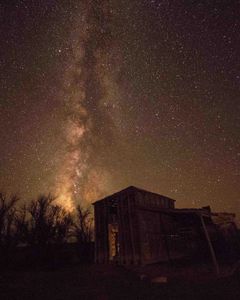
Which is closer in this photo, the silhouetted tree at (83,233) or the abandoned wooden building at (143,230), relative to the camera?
the abandoned wooden building at (143,230)

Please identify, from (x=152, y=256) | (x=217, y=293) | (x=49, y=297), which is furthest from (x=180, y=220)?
(x=49, y=297)

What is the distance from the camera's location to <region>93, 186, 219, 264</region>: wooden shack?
18953 mm

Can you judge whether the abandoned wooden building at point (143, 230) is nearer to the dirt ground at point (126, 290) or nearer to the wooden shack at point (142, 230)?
the wooden shack at point (142, 230)

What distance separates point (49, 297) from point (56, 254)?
60.9 ft

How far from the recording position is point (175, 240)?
76.0 feet

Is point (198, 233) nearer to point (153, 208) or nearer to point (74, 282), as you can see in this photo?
point (153, 208)

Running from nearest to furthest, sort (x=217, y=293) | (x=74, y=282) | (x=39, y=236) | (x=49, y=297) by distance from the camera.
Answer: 1. (x=217, y=293)
2. (x=49, y=297)
3. (x=74, y=282)
4. (x=39, y=236)

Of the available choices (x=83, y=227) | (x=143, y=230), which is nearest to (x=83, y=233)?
(x=83, y=227)

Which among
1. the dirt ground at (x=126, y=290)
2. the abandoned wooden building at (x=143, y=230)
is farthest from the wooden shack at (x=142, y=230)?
the dirt ground at (x=126, y=290)

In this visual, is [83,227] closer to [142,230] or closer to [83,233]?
[83,233]

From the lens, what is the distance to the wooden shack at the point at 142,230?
1895 cm

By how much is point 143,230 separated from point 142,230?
7.3 inches

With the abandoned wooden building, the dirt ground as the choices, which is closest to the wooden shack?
the abandoned wooden building

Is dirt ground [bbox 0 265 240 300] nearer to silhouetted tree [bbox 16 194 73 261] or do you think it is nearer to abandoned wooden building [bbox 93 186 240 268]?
abandoned wooden building [bbox 93 186 240 268]
